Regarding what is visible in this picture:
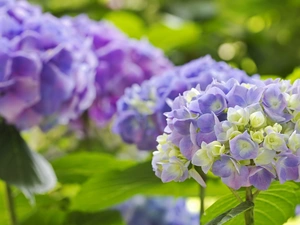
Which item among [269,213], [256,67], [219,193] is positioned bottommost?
[256,67]

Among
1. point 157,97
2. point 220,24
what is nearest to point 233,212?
point 157,97

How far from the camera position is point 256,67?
55.1 inches

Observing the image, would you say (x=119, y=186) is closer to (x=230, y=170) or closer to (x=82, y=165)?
(x=82, y=165)

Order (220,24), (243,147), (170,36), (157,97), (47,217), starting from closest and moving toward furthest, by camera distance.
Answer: (243,147) < (157,97) < (47,217) < (170,36) < (220,24)

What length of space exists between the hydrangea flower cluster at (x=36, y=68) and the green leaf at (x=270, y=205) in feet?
0.71

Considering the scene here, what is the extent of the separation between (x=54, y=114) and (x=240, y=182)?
0.29 m

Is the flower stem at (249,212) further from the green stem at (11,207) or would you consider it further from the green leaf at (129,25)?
the green leaf at (129,25)

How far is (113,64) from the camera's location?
29.9 inches

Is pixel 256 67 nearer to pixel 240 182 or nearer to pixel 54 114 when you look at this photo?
pixel 54 114

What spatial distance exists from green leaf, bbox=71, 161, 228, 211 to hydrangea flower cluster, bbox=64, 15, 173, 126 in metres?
0.14

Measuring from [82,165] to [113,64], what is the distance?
0.12 meters

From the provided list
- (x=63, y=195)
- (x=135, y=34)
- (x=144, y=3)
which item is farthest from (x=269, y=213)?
(x=144, y=3)

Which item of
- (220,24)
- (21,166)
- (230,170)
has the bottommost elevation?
(220,24)

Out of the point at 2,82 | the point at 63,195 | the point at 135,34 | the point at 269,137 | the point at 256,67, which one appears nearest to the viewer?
the point at 269,137
